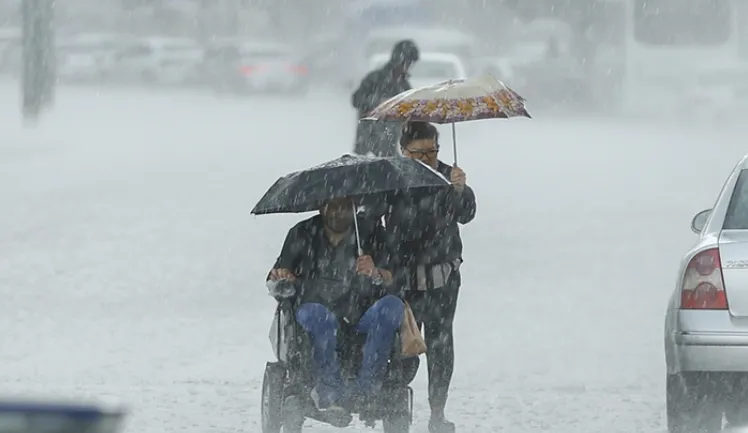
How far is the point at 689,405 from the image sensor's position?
723 centimetres

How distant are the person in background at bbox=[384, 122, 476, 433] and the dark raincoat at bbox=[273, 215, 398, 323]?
36 cm

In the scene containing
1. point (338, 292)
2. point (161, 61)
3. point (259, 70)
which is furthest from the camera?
point (161, 61)

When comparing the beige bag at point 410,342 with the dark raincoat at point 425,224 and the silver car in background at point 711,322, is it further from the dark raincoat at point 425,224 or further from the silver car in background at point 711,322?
the silver car in background at point 711,322

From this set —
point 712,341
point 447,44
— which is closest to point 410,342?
point 712,341

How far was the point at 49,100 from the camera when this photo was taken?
1186 inches

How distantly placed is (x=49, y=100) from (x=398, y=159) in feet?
78.5

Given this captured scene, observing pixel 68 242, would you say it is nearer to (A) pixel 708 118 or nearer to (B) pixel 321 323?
(B) pixel 321 323

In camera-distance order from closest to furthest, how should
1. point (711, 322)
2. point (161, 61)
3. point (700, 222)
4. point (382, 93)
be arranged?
point (711, 322), point (700, 222), point (382, 93), point (161, 61)

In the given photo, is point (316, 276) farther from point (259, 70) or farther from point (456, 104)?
point (259, 70)

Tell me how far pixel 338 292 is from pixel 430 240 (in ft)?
2.12

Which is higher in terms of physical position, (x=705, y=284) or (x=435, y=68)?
(x=435, y=68)

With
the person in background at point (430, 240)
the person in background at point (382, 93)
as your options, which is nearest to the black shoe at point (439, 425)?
the person in background at point (430, 240)

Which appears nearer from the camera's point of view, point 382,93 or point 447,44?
point 382,93

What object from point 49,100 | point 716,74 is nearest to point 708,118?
point 716,74
